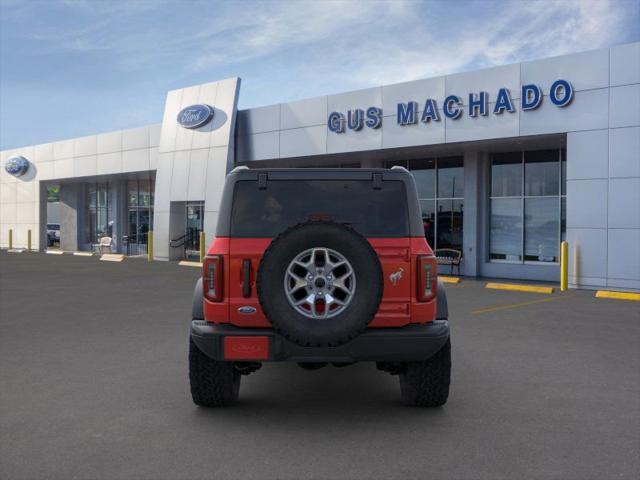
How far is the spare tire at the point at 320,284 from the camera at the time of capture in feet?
13.2

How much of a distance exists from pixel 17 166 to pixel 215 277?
115 ft

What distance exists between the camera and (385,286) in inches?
171

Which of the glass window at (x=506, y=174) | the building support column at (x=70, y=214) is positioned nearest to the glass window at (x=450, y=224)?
the glass window at (x=506, y=174)

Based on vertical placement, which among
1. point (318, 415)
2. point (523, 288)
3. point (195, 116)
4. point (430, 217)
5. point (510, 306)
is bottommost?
point (318, 415)

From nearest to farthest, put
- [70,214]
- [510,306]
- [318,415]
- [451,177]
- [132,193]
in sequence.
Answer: [318,415] → [510,306] → [451,177] → [132,193] → [70,214]

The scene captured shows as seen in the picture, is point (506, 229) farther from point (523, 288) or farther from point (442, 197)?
point (523, 288)

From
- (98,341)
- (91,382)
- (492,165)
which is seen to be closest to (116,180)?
(492,165)

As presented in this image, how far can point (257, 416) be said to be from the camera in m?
4.75

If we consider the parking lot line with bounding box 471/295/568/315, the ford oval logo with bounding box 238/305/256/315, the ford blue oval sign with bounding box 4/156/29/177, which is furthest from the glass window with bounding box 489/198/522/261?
the ford blue oval sign with bounding box 4/156/29/177

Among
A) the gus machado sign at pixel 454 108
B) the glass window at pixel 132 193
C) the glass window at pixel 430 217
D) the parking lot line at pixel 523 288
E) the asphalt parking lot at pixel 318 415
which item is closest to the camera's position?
the asphalt parking lot at pixel 318 415

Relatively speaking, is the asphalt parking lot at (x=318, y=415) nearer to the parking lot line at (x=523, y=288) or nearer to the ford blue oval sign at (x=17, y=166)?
the parking lot line at (x=523, y=288)

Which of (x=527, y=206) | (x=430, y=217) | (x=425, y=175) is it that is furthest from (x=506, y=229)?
(x=425, y=175)

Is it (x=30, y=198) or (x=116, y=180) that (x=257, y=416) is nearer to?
(x=116, y=180)

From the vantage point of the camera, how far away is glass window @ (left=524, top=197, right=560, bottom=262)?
17.3 meters
